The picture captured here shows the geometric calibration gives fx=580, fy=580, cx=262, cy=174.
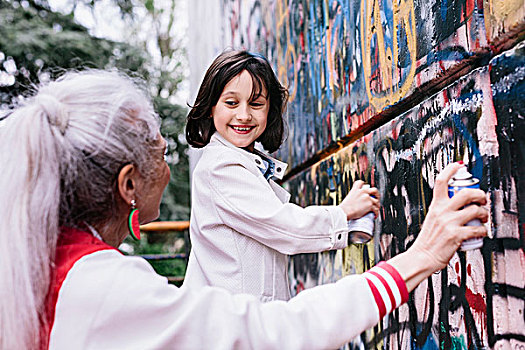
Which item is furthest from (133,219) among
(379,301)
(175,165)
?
(175,165)

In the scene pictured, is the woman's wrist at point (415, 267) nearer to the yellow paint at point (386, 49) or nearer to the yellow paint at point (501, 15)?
the yellow paint at point (501, 15)

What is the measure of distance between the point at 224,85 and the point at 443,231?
141 centimetres

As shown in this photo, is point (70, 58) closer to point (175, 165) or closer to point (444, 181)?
point (175, 165)

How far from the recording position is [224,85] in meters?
2.64

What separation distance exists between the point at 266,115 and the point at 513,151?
1286mm

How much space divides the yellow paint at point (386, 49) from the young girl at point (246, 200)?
0.48m

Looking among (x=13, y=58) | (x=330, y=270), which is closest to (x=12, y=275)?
(x=330, y=270)

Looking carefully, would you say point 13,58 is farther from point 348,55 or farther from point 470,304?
point 470,304

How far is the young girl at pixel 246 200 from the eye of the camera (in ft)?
→ 7.23

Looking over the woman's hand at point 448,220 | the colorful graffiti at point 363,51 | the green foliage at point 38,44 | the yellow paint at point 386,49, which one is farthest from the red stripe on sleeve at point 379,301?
the green foliage at point 38,44

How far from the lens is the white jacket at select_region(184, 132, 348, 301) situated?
2.20 meters

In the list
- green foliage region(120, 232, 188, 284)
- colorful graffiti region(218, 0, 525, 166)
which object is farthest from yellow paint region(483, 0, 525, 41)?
green foliage region(120, 232, 188, 284)

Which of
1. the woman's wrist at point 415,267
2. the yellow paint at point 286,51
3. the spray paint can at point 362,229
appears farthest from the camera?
the yellow paint at point 286,51

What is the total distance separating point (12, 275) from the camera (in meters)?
1.47
